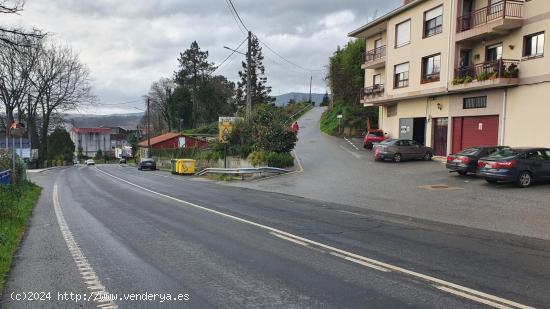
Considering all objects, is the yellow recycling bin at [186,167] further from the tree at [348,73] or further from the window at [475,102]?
the window at [475,102]

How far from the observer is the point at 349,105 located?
173ft

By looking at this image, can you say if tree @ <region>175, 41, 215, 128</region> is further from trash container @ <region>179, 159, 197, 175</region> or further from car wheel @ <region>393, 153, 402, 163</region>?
car wheel @ <region>393, 153, 402, 163</region>

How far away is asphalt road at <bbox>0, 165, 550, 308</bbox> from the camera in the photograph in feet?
17.0

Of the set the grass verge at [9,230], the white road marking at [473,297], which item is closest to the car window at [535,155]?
the white road marking at [473,297]

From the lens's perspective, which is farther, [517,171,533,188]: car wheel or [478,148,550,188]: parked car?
[517,171,533,188]: car wheel

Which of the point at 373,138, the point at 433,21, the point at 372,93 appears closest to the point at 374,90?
the point at 372,93

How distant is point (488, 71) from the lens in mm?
25703

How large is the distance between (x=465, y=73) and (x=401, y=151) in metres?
6.24

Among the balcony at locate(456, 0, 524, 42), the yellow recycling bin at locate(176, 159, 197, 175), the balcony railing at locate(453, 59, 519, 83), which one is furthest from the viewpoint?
the yellow recycling bin at locate(176, 159, 197, 175)

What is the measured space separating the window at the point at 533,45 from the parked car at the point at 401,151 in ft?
27.3

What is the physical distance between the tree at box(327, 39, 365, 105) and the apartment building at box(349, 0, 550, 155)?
528 inches

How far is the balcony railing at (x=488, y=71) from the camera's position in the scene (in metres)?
24.2

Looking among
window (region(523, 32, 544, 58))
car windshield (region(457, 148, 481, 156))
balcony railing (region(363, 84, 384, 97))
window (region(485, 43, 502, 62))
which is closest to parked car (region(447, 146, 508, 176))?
car windshield (region(457, 148, 481, 156))

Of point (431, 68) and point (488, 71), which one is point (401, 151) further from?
point (488, 71)
